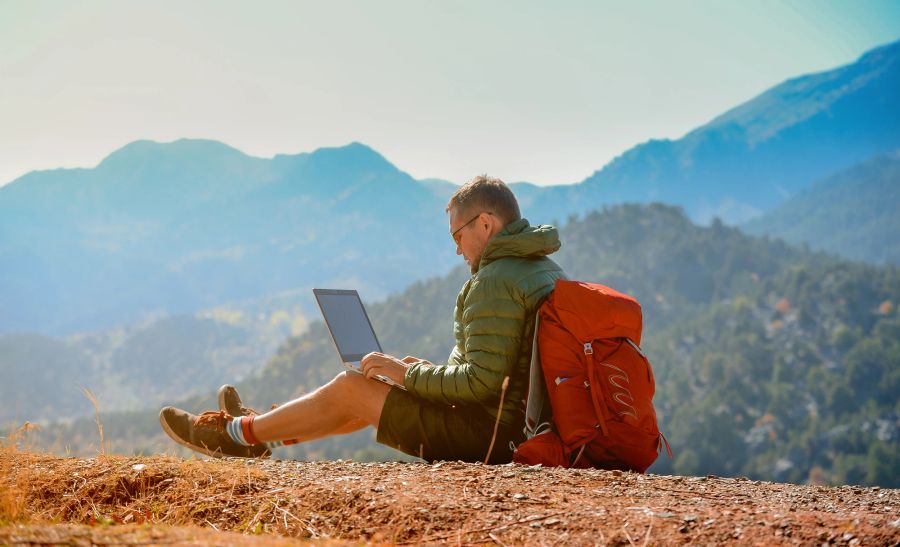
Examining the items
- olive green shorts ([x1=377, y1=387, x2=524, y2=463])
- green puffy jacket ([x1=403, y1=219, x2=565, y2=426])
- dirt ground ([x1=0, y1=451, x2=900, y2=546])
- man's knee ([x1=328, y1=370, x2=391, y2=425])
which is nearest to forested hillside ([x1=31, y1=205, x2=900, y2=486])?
man's knee ([x1=328, y1=370, x2=391, y2=425])

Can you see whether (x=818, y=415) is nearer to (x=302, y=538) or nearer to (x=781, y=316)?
(x=781, y=316)

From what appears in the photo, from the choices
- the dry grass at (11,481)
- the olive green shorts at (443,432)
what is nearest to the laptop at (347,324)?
the olive green shorts at (443,432)

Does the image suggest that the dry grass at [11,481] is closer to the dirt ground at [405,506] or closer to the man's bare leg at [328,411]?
the dirt ground at [405,506]

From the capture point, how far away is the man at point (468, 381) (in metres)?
4.36

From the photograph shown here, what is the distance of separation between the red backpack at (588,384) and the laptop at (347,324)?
117cm

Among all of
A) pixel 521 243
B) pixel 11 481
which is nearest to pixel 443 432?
pixel 521 243

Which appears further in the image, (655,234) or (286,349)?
(655,234)

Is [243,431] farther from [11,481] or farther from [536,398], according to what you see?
[536,398]

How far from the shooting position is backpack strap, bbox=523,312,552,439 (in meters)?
4.33

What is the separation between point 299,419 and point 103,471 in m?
1.07

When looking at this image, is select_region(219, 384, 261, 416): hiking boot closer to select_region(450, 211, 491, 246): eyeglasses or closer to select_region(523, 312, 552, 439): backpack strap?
select_region(450, 211, 491, 246): eyeglasses

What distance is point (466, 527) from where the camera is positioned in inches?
121

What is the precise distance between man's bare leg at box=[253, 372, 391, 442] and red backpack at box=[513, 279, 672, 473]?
85cm

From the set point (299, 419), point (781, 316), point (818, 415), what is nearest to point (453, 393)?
point (299, 419)
